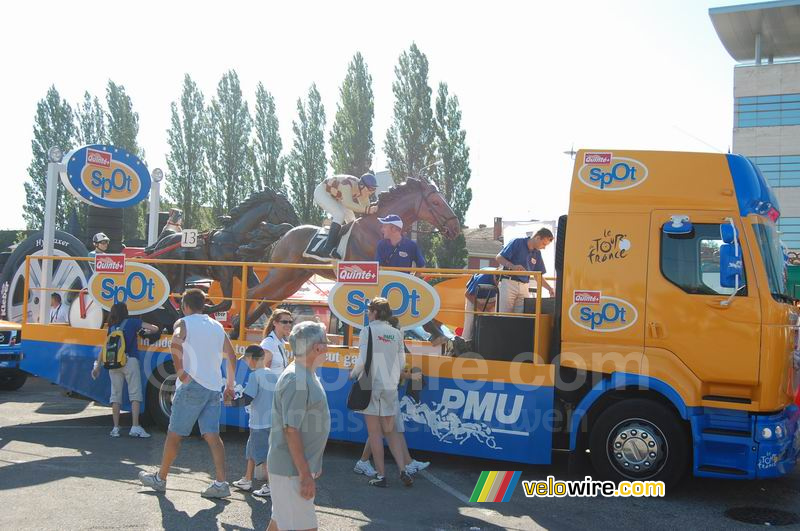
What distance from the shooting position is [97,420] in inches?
426

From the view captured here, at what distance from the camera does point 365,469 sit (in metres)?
7.82

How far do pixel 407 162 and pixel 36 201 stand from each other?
2159 cm

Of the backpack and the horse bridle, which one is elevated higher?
the horse bridle

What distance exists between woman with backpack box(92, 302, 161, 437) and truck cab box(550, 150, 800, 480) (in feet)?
16.8

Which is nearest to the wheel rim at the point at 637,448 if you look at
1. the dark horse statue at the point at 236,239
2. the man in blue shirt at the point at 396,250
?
the man in blue shirt at the point at 396,250

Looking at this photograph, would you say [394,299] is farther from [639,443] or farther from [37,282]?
[37,282]

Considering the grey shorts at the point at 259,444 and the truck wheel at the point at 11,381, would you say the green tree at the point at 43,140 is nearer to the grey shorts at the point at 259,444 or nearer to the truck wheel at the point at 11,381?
the truck wheel at the point at 11,381

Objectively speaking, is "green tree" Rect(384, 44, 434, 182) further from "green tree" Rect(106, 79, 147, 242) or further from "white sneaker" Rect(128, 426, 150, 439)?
"white sneaker" Rect(128, 426, 150, 439)

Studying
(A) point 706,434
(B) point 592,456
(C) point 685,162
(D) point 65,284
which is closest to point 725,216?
(C) point 685,162

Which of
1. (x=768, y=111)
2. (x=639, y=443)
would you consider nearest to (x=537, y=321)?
(x=639, y=443)

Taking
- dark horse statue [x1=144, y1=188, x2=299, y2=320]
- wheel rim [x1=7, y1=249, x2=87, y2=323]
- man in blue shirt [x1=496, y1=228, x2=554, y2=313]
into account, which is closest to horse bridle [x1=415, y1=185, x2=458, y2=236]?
man in blue shirt [x1=496, y1=228, x2=554, y2=313]

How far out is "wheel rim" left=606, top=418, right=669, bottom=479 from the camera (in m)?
7.16

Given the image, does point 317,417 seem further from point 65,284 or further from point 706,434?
Result: point 65,284

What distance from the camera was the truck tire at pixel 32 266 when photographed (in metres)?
15.1
